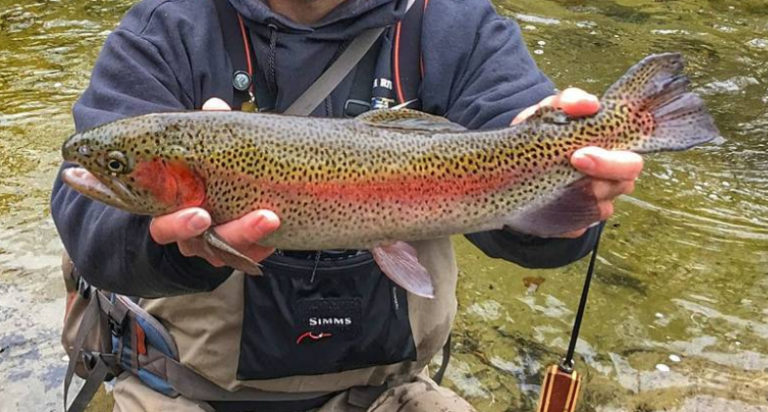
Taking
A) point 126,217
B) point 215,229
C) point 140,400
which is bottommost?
point 140,400

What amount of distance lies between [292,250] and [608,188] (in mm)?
960

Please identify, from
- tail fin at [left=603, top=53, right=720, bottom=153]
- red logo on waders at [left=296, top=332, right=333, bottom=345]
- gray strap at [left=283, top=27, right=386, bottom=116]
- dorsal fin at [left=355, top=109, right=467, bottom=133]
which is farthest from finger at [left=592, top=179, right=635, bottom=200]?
red logo on waders at [left=296, top=332, right=333, bottom=345]

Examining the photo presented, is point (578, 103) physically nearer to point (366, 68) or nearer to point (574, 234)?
point (574, 234)

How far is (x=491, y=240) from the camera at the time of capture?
8.55 feet

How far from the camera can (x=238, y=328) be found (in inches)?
109

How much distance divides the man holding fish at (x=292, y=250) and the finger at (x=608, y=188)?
0.29 meters

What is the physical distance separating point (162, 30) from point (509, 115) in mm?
1127

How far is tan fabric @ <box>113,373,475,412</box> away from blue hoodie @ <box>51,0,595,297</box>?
606mm

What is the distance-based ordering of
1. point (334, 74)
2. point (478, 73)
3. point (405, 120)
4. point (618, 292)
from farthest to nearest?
point (618, 292)
point (478, 73)
point (334, 74)
point (405, 120)

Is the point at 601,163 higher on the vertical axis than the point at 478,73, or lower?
higher

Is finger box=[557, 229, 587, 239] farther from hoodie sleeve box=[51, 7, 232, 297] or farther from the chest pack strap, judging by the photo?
hoodie sleeve box=[51, 7, 232, 297]

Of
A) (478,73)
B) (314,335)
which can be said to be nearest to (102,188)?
(314,335)

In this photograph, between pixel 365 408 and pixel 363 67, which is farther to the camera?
pixel 365 408

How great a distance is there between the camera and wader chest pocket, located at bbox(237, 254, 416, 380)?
8.85 ft
